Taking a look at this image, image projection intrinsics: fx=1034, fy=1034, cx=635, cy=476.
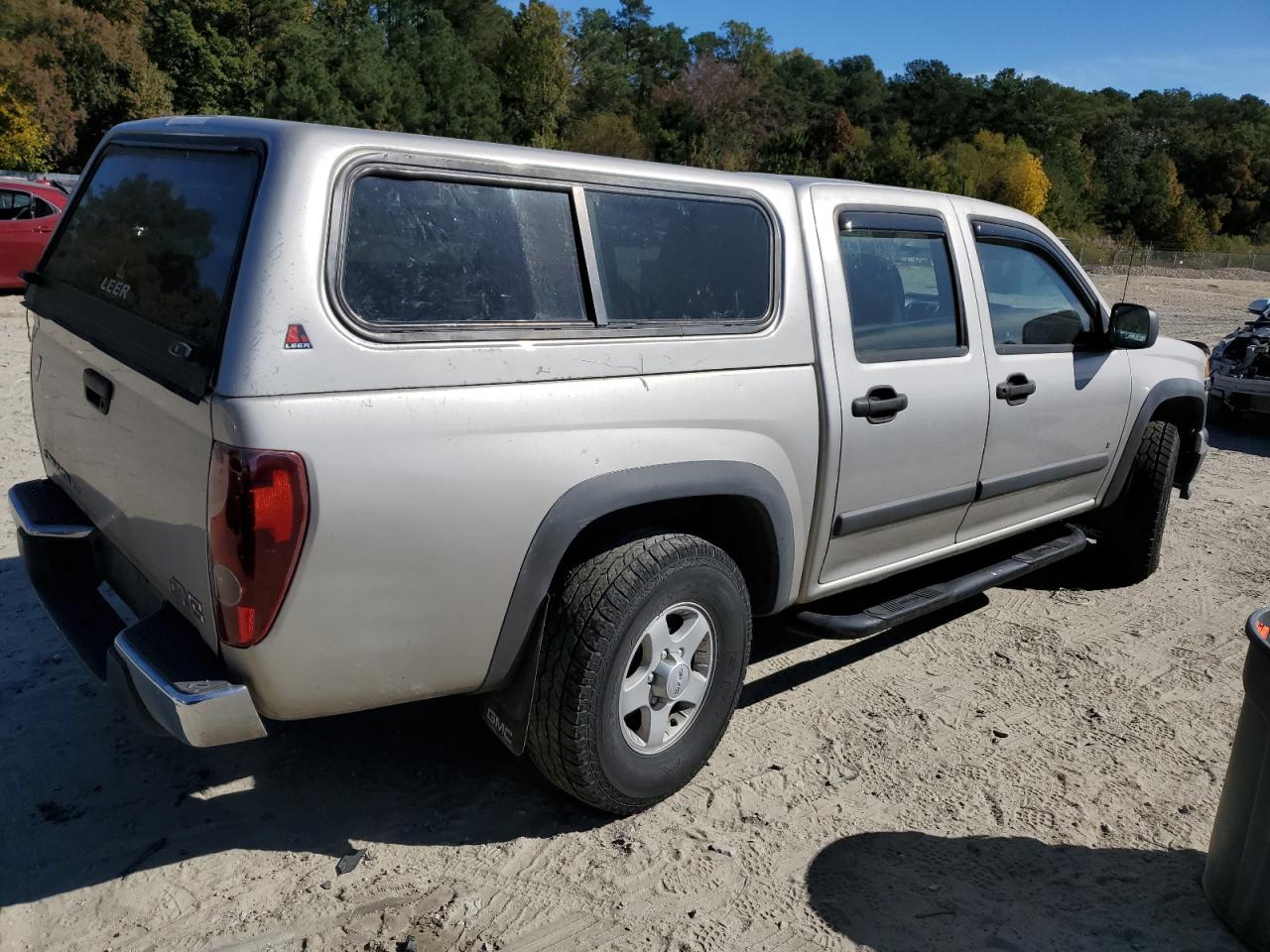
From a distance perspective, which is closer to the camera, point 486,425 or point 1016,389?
point 486,425

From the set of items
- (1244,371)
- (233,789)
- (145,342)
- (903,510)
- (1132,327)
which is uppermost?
(1132,327)

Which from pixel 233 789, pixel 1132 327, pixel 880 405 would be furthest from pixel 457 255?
pixel 1132 327

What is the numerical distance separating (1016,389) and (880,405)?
3.09 feet

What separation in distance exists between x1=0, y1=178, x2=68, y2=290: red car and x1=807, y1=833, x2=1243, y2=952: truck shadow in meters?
13.8

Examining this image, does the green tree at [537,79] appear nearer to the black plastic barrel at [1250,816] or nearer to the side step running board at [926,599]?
the side step running board at [926,599]

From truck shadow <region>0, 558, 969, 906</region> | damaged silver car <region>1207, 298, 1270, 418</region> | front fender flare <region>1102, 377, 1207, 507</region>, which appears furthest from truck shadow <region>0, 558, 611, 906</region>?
damaged silver car <region>1207, 298, 1270, 418</region>

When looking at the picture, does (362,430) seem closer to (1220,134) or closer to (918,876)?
(918,876)

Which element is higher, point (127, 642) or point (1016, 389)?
point (1016, 389)

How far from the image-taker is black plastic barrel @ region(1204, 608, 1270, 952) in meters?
2.63

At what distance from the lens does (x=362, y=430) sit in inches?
96.9

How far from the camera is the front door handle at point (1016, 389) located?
13.8 ft

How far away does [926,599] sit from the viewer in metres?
4.04

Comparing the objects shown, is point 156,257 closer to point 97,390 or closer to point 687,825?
point 97,390

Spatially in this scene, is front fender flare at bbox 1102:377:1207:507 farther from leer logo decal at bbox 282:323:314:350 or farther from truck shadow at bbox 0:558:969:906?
leer logo decal at bbox 282:323:314:350
